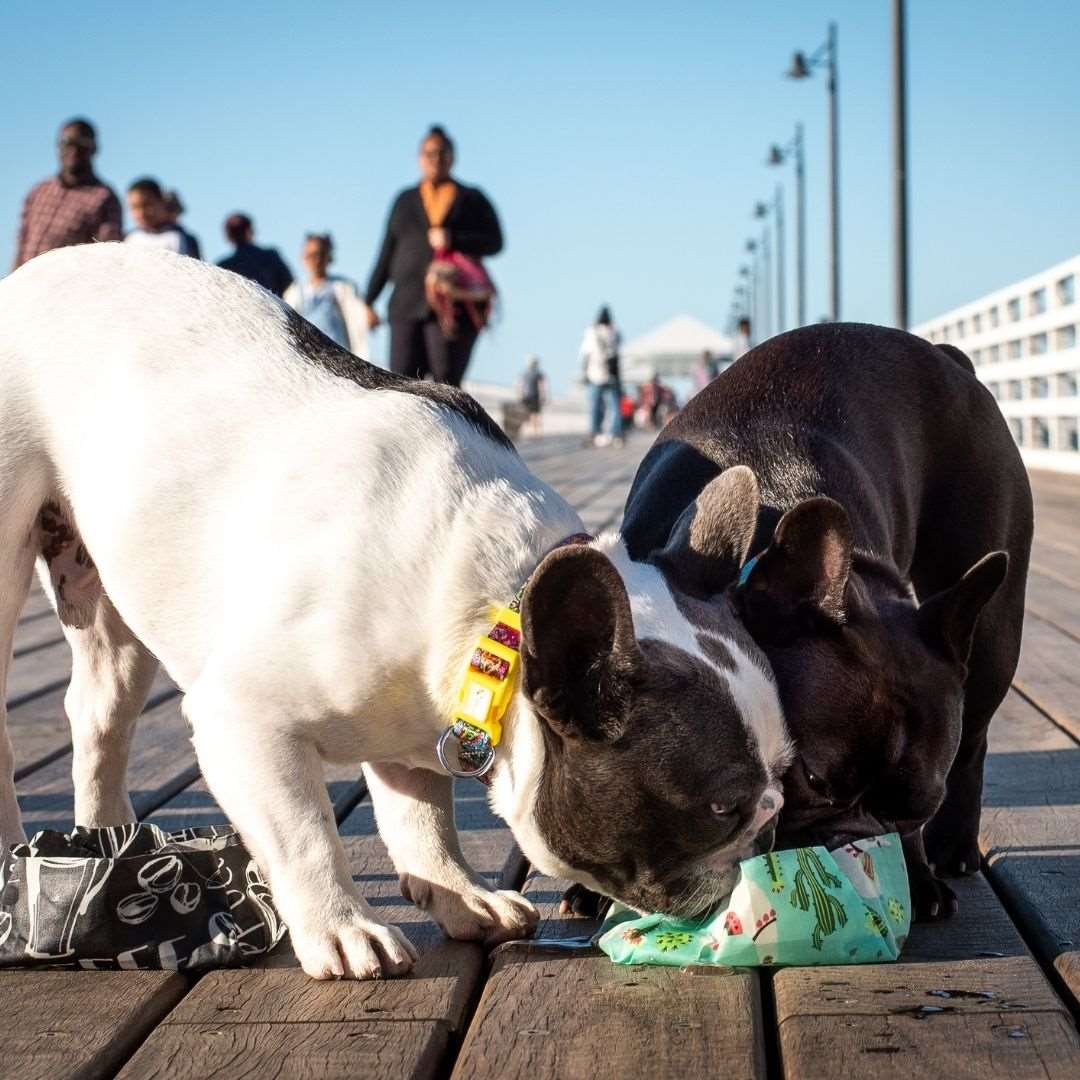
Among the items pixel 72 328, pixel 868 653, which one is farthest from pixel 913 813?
pixel 72 328

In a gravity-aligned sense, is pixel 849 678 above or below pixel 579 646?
below

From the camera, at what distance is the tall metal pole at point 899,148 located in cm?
1706

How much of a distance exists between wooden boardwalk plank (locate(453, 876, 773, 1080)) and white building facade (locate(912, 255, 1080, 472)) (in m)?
11.6

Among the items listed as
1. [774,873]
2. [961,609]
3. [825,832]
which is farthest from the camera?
[961,609]

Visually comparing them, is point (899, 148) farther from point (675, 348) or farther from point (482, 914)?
point (675, 348)

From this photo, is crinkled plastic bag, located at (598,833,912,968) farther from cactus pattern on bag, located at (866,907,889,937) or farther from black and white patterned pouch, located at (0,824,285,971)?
black and white patterned pouch, located at (0,824,285,971)

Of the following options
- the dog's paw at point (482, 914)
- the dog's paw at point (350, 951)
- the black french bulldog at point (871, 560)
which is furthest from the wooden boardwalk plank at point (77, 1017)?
the black french bulldog at point (871, 560)

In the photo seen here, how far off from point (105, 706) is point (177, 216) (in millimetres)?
8600

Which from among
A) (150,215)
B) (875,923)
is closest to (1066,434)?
(150,215)

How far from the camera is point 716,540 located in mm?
3090

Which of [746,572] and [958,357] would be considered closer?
[746,572]

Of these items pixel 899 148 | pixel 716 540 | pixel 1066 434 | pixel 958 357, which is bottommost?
pixel 1066 434

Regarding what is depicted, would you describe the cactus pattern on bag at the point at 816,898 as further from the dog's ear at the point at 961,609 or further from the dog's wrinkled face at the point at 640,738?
the dog's ear at the point at 961,609

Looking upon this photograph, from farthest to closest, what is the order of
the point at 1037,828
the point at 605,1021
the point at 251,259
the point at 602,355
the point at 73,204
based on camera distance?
the point at 602,355
the point at 251,259
the point at 73,204
the point at 1037,828
the point at 605,1021
